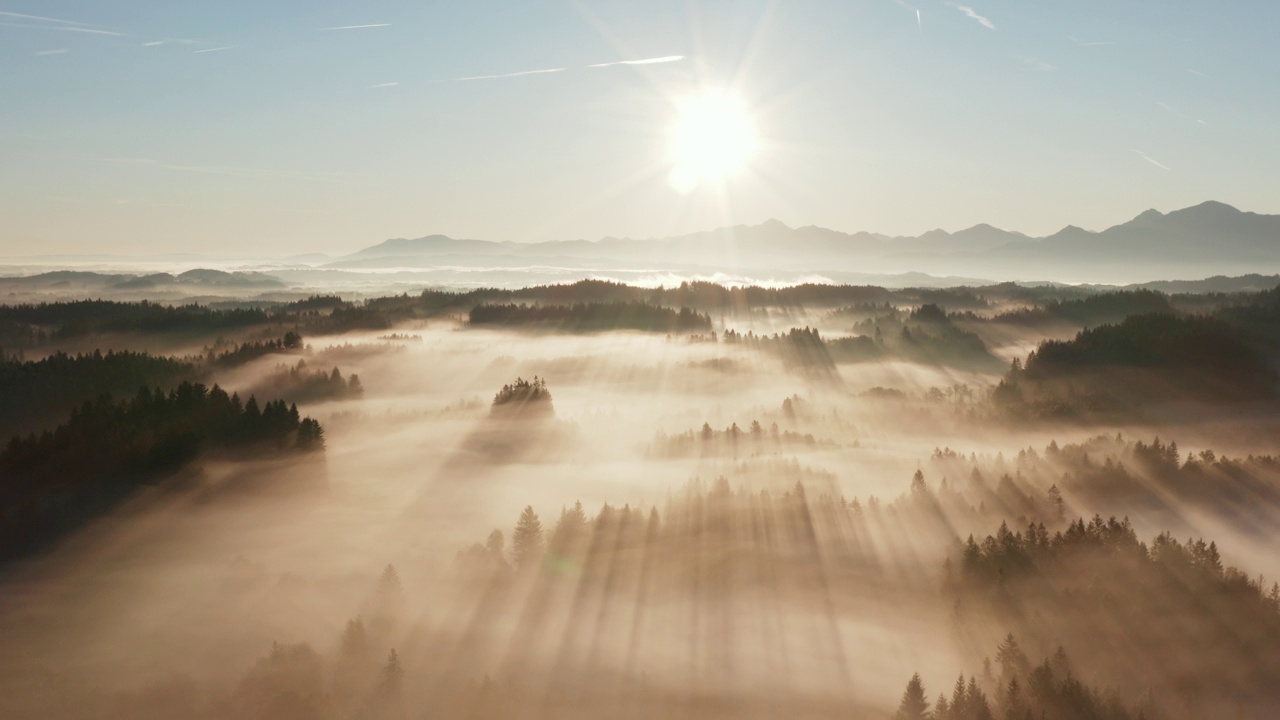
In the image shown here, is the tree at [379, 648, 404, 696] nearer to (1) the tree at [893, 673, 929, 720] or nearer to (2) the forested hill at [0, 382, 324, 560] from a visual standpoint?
(1) the tree at [893, 673, 929, 720]

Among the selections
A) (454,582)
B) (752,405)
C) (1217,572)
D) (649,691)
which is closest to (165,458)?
(454,582)

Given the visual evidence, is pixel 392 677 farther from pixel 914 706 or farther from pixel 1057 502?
pixel 1057 502

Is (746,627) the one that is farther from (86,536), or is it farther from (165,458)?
(165,458)

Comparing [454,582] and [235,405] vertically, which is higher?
[235,405]

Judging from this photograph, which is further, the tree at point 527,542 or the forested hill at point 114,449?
the forested hill at point 114,449

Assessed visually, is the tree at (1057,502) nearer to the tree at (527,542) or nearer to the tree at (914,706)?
the tree at (914,706)

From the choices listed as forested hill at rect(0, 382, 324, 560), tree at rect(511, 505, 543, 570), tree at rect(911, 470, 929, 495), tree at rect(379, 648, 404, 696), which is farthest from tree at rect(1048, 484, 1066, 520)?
forested hill at rect(0, 382, 324, 560)

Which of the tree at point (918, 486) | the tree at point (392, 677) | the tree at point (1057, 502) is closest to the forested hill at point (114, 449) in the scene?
the tree at point (392, 677)
